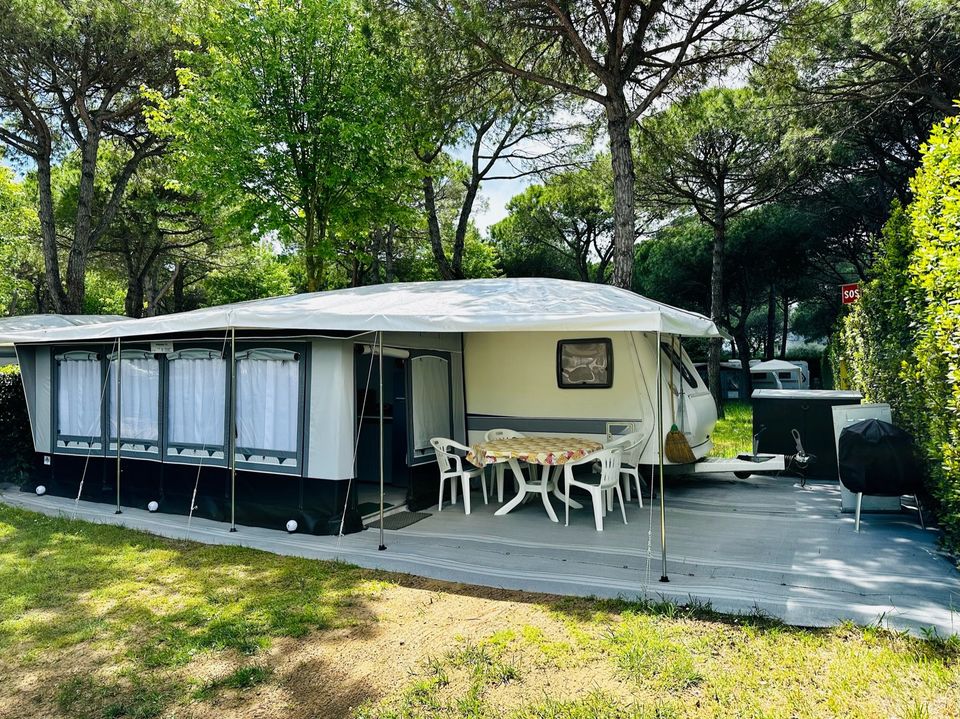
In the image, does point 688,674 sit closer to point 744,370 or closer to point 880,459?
point 880,459

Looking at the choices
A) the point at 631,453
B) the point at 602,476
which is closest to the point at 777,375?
the point at 631,453

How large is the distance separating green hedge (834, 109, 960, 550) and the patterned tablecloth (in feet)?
8.77

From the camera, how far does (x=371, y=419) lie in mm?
7875

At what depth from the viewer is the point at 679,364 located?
8.11 metres

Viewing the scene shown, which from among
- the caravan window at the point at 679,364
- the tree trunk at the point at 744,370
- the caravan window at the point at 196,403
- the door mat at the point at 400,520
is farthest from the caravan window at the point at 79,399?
the tree trunk at the point at 744,370

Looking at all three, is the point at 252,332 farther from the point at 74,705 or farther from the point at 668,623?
the point at 668,623

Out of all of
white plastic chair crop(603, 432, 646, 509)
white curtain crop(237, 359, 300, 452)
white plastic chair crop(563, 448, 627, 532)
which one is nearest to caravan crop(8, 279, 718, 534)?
white curtain crop(237, 359, 300, 452)

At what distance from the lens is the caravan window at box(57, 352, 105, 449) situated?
25.6 feet

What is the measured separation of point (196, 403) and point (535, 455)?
3707 mm

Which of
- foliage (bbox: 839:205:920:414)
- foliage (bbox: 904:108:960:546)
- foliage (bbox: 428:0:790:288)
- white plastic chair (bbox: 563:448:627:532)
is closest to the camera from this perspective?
foliage (bbox: 904:108:960:546)

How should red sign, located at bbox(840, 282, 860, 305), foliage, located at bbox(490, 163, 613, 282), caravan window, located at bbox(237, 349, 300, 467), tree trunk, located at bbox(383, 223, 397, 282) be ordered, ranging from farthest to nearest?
foliage, located at bbox(490, 163, 613, 282) < tree trunk, located at bbox(383, 223, 397, 282) < red sign, located at bbox(840, 282, 860, 305) < caravan window, located at bbox(237, 349, 300, 467)

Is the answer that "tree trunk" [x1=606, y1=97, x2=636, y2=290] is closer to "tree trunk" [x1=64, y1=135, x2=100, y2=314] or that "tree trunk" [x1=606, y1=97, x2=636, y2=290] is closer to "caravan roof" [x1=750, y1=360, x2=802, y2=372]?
"tree trunk" [x1=64, y1=135, x2=100, y2=314]

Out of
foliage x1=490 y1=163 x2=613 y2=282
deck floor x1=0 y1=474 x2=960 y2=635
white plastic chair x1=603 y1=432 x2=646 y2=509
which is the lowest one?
deck floor x1=0 y1=474 x2=960 y2=635

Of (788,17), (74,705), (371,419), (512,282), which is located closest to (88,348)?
(371,419)
